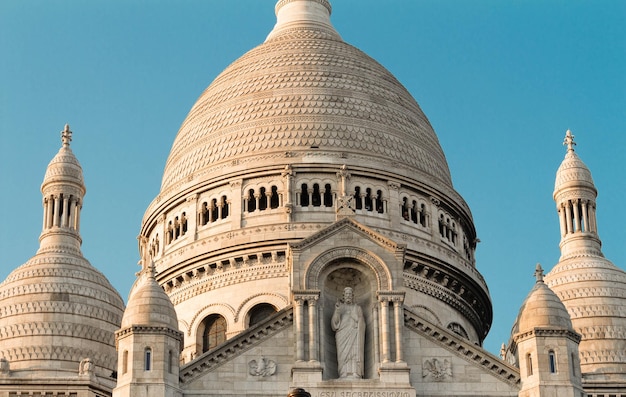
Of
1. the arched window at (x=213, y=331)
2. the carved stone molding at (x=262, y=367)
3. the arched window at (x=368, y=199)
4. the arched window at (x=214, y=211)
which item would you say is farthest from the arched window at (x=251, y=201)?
the carved stone molding at (x=262, y=367)

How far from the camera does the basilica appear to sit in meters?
54.4

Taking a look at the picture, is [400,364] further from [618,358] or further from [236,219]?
[236,219]

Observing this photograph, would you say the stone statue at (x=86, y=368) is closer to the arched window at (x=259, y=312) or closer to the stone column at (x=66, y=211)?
the stone column at (x=66, y=211)

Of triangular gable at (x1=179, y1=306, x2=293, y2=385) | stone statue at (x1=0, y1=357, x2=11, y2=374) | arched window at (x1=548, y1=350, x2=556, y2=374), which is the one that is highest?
stone statue at (x1=0, y1=357, x2=11, y2=374)

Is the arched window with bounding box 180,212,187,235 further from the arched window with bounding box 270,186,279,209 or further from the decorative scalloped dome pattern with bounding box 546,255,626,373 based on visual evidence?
the decorative scalloped dome pattern with bounding box 546,255,626,373

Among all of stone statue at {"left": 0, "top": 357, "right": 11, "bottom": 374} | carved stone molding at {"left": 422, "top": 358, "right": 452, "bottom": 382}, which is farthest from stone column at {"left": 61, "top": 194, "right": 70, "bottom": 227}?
carved stone molding at {"left": 422, "top": 358, "right": 452, "bottom": 382}

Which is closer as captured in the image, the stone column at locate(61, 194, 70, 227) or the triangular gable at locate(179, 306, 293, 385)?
the triangular gable at locate(179, 306, 293, 385)

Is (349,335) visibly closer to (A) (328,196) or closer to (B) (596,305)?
(B) (596,305)

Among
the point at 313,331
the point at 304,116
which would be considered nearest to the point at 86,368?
the point at 313,331

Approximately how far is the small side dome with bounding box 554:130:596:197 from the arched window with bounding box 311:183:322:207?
9.32 metres

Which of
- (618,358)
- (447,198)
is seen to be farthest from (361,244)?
(447,198)

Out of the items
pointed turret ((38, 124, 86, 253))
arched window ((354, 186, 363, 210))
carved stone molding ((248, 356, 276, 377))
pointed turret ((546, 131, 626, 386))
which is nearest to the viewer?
carved stone molding ((248, 356, 276, 377))

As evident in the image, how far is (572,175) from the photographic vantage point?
72125mm

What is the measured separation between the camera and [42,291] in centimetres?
6369
